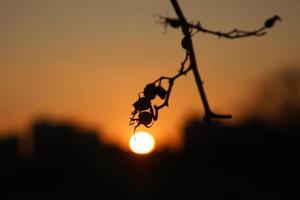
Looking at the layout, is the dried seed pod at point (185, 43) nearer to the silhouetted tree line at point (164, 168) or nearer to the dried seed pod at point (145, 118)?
the dried seed pod at point (145, 118)

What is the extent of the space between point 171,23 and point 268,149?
156 ft

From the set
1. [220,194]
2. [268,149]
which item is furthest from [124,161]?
[220,194]

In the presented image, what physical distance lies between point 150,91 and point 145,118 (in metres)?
0.09

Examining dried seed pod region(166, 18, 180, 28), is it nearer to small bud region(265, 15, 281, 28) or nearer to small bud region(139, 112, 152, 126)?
small bud region(265, 15, 281, 28)

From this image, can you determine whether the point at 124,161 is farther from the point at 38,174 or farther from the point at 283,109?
the point at 283,109

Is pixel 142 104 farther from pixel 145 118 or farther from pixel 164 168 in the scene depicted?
pixel 164 168

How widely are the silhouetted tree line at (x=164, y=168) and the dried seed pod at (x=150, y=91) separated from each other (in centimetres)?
3478

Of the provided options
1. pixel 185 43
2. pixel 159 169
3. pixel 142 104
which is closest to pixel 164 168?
pixel 159 169

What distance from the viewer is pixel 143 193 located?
41.5 metres

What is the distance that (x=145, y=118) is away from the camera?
2.69 m

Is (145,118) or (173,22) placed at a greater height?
(173,22)

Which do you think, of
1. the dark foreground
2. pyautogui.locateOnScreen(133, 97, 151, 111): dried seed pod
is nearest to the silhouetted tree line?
the dark foreground

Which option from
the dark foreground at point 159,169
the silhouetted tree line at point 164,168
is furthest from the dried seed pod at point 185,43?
the silhouetted tree line at point 164,168

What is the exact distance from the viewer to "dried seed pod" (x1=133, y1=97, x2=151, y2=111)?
8.86ft
